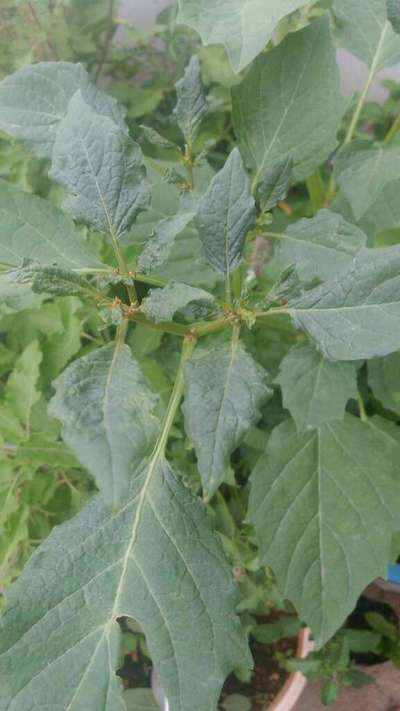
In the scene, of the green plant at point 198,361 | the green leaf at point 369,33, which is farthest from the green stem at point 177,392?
the green leaf at point 369,33

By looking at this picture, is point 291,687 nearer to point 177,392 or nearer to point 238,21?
point 177,392

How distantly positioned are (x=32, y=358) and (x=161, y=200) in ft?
0.69

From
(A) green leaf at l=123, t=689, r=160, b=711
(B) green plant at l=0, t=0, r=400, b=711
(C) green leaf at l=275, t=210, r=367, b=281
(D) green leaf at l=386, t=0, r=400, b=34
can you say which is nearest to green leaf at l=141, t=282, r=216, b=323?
(B) green plant at l=0, t=0, r=400, b=711

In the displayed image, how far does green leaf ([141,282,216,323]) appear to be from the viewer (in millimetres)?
426

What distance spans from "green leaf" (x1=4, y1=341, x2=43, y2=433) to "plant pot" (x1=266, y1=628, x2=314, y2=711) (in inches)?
16.1

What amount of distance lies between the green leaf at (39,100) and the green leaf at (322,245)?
0.66ft

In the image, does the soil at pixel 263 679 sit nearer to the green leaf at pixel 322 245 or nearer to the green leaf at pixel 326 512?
the green leaf at pixel 326 512

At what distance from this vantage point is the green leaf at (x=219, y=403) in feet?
1.34

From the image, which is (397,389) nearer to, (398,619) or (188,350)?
(188,350)

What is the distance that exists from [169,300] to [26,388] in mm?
324

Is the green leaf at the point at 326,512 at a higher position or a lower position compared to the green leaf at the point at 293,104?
lower

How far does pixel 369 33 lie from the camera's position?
0.67 meters

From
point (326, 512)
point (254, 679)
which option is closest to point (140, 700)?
point (254, 679)

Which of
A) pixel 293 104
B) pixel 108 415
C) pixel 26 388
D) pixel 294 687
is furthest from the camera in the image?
pixel 294 687
